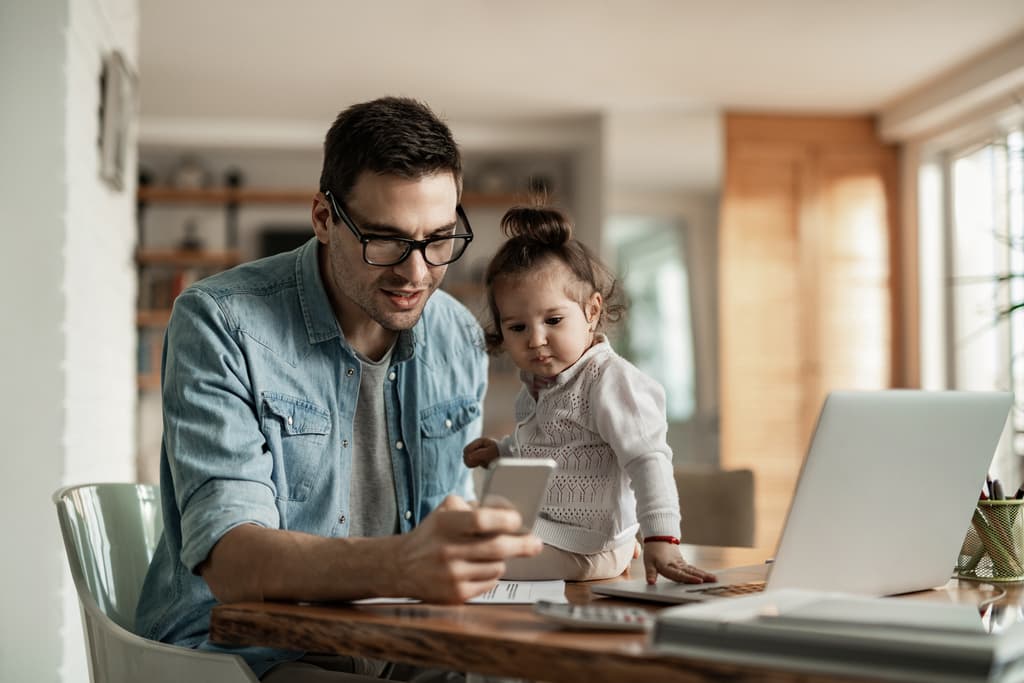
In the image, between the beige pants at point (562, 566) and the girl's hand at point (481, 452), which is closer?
the beige pants at point (562, 566)

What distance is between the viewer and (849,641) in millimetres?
838

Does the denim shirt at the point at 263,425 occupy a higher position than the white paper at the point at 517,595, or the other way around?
the denim shirt at the point at 263,425

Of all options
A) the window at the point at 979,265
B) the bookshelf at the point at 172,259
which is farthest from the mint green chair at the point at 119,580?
the bookshelf at the point at 172,259

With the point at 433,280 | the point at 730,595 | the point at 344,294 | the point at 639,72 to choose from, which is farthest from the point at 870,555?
the point at 639,72

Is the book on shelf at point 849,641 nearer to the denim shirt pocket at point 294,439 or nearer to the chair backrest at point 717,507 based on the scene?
the denim shirt pocket at point 294,439

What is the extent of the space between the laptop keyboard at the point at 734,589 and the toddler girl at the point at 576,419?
31 millimetres

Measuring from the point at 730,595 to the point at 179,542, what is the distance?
78 centimetres

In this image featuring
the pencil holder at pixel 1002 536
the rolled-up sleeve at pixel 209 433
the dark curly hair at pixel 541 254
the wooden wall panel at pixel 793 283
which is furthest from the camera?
the wooden wall panel at pixel 793 283

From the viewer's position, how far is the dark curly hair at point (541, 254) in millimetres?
1493

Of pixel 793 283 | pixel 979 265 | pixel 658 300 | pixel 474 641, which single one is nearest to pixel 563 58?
pixel 658 300

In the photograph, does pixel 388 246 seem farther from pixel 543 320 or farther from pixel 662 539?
pixel 662 539

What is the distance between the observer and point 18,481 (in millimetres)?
2459

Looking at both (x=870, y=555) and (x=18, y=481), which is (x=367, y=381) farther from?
(x=18, y=481)

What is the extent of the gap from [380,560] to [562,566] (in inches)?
12.8
